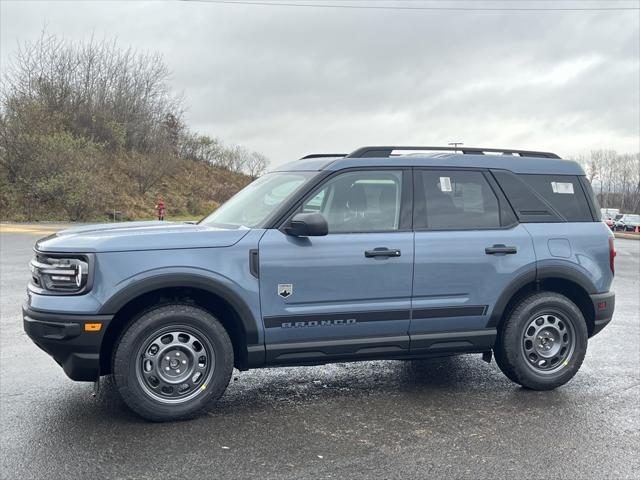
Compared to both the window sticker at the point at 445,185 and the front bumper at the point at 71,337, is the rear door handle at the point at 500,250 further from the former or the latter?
the front bumper at the point at 71,337

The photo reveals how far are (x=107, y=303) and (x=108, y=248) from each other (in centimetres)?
37

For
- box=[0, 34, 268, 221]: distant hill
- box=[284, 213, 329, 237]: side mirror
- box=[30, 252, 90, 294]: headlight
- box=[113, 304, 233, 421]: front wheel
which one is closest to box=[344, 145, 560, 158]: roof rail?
box=[284, 213, 329, 237]: side mirror

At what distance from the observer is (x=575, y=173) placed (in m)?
5.33

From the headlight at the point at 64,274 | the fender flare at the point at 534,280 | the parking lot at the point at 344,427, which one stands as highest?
the headlight at the point at 64,274

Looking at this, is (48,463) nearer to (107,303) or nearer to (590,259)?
(107,303)

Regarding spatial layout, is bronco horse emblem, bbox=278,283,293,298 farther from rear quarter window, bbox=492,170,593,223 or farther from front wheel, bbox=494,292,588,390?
rear quarter window, bbox=492,170,593,223

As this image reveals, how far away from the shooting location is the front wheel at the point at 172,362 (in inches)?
158

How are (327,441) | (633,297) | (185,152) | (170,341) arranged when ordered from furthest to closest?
(185,152) → (633,297) → (170,341) → (327,441)

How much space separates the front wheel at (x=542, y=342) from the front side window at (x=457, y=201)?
0.80m

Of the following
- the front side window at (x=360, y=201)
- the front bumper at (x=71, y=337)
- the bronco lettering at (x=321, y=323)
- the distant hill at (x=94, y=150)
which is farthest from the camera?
the distant hill at (x=94, y=150)

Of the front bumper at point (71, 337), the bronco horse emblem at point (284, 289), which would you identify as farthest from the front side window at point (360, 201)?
the front bumper at point (71, 337)

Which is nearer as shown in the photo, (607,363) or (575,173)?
(575,173)

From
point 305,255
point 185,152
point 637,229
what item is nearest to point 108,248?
point 305,255

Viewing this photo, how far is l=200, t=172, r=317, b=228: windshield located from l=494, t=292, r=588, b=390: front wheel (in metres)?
2.13
